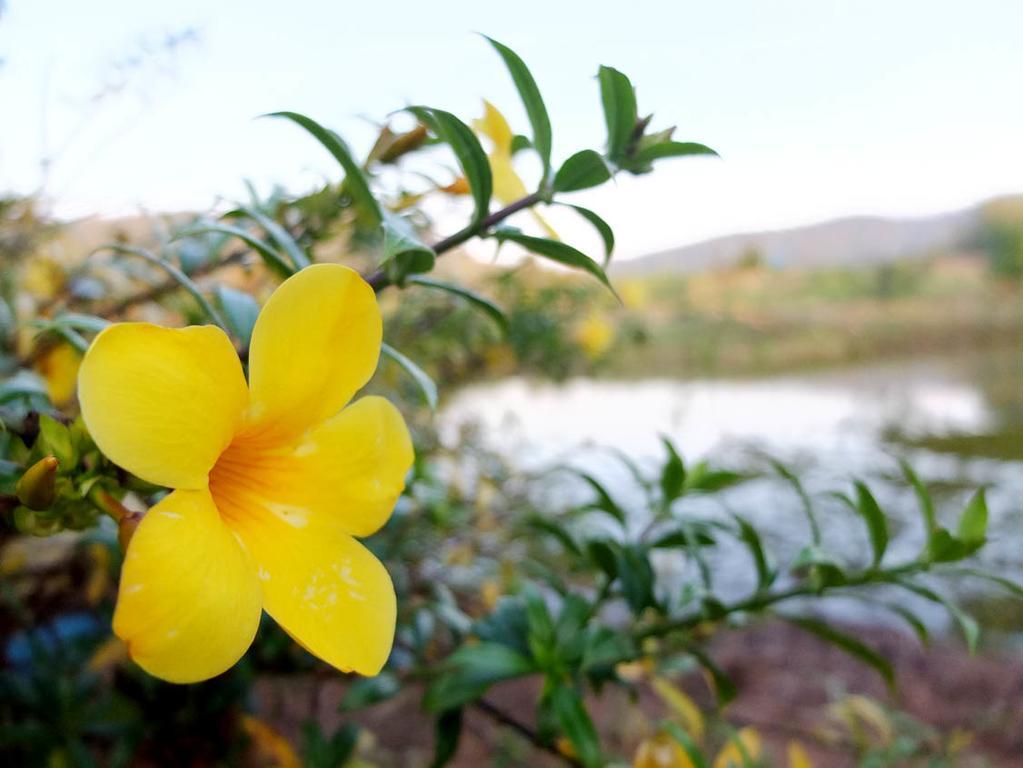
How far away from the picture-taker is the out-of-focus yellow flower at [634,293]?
6.58 ft

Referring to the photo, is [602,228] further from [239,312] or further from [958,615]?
[958,615]

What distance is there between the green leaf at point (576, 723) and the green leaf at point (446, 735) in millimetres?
99

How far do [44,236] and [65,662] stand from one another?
49cm

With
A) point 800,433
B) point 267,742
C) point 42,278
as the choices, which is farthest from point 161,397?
point 800,433

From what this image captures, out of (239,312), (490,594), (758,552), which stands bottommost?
(490,594)

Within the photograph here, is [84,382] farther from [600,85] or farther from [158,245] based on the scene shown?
[158,245]

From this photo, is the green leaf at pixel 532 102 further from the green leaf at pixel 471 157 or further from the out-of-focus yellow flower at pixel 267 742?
the out-of-focus yellow flower at pixel 267 742

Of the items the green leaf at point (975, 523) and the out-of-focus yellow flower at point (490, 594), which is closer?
the green leaf at point (975, 523)

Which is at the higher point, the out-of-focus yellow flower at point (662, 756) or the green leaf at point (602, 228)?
the green leaf at point (602, 228)

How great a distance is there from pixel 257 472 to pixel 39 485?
84mm

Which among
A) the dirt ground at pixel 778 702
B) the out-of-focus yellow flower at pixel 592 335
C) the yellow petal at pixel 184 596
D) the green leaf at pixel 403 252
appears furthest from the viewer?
the out-of-focus yellow flower at pixel 592 335

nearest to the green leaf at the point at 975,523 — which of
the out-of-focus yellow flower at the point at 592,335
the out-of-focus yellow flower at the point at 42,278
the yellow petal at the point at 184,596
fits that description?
the yellow petal at the point at 184,596

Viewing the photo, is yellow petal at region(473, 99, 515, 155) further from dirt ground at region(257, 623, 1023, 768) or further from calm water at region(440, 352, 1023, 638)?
calm water at region(440, 352, 1023, 638)

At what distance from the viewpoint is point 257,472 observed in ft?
1.04
